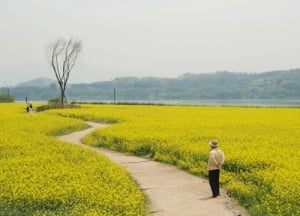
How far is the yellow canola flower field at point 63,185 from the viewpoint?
11.8 meters

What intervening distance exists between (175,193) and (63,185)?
3476mm

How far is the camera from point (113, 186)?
13672mm

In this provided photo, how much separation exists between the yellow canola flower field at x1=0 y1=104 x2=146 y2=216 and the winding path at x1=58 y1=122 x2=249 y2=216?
2.02 feet

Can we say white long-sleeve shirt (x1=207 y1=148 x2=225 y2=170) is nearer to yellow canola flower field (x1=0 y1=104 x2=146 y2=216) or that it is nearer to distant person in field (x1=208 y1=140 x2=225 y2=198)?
distant person in field (x1=208 y1=140 x2=225 y2=198)

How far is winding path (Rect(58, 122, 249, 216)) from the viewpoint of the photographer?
1246 centimetres

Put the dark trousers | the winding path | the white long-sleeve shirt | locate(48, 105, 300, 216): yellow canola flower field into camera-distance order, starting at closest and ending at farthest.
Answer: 1. the winding path
2. locate(48, 105, 300, 216): yellow canola flower field
3. the dark trousers
4. the white long-sleeve shirt

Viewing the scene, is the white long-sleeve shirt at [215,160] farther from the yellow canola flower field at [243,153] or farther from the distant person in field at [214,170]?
the yellow canola flower field at [243,153]

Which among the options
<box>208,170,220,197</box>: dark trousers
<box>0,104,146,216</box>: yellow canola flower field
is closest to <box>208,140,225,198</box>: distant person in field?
<box>208,170,220,197</box>: dark trousers

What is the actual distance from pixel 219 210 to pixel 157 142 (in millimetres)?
9988

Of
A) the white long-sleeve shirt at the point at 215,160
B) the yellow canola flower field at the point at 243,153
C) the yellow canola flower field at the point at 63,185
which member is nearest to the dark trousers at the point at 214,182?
the white long-sleeve shirt at the point at 215,160

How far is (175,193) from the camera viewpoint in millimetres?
14297

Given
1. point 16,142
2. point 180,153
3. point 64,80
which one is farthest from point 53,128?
point 64,80

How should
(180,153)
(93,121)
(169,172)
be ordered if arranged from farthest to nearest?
(93,121) → (180,153) → (169,172)

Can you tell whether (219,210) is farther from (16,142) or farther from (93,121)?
(93,121)
